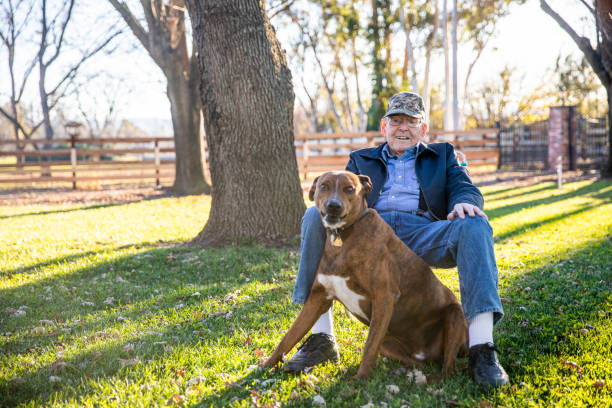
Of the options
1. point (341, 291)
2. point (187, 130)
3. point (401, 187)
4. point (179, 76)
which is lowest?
point (341, 291)

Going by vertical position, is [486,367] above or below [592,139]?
below

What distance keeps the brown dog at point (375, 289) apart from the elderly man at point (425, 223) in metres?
0.15

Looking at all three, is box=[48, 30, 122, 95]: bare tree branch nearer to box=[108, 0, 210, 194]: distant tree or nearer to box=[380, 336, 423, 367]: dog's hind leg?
box=[108, 0, 210, 194]: distant tree

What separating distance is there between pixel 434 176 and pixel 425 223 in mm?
337

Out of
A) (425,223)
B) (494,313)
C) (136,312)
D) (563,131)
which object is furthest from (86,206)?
(563,131)

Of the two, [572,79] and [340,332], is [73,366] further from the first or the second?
[572,79]

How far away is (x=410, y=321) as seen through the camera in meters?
2.77

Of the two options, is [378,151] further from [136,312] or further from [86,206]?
[86,206]

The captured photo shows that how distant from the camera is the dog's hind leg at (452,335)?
2713 millimetres

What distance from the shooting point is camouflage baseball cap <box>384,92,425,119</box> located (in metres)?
3.32

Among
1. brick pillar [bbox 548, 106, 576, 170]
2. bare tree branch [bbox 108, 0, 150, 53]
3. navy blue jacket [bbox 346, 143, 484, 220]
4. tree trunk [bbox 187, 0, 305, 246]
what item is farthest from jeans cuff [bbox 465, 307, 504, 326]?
brick pillar [bbox 548, 106, 576, 170]

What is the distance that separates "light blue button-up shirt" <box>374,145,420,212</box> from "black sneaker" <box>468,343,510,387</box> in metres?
1.04

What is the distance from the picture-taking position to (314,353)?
9.80 feet

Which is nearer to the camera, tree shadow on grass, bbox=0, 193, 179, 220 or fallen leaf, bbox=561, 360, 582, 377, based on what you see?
fallen leaf, bbox=561, 360, 582, 377
